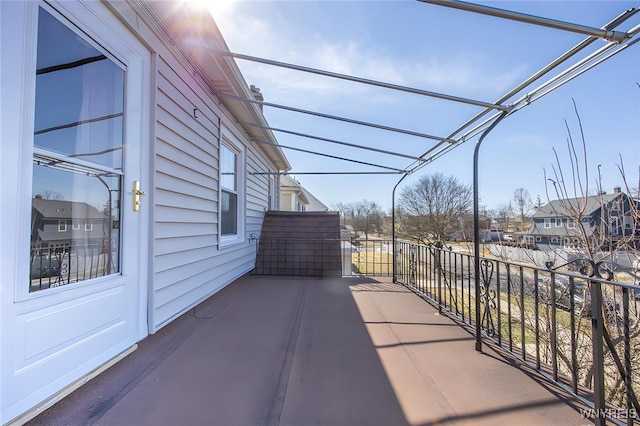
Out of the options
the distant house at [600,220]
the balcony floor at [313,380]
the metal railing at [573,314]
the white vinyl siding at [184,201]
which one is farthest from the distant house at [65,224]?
the distant house at [600,220]

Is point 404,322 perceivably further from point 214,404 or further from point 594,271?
point 214,404

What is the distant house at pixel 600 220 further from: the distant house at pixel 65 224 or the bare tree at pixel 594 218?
the distant house at pixel 65 224

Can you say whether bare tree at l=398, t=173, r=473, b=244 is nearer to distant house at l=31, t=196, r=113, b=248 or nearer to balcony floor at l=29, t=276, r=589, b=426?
balcony floor at l=29, t=276, r=589, b=426

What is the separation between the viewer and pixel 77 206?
5.57 ft

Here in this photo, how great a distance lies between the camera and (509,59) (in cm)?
223

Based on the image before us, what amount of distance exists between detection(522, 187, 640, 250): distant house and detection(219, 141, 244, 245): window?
4.01 metres

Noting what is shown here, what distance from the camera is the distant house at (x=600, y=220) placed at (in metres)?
2.53

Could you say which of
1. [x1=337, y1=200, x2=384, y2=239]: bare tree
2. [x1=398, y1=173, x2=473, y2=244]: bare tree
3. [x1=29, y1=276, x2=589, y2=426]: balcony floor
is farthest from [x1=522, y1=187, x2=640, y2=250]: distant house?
[x1=337, y1=200, x2=384, y2=239]: bare tree

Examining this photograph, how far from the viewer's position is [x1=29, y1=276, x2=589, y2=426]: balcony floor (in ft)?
4.58

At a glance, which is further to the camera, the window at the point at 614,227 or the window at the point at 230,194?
the window at the point at 230,194

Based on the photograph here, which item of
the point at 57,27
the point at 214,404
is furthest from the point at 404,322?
the point at 57,27

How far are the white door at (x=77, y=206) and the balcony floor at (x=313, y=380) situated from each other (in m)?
0.25

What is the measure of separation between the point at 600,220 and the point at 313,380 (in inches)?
119

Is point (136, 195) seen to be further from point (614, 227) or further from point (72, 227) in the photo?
point (614, 227)
